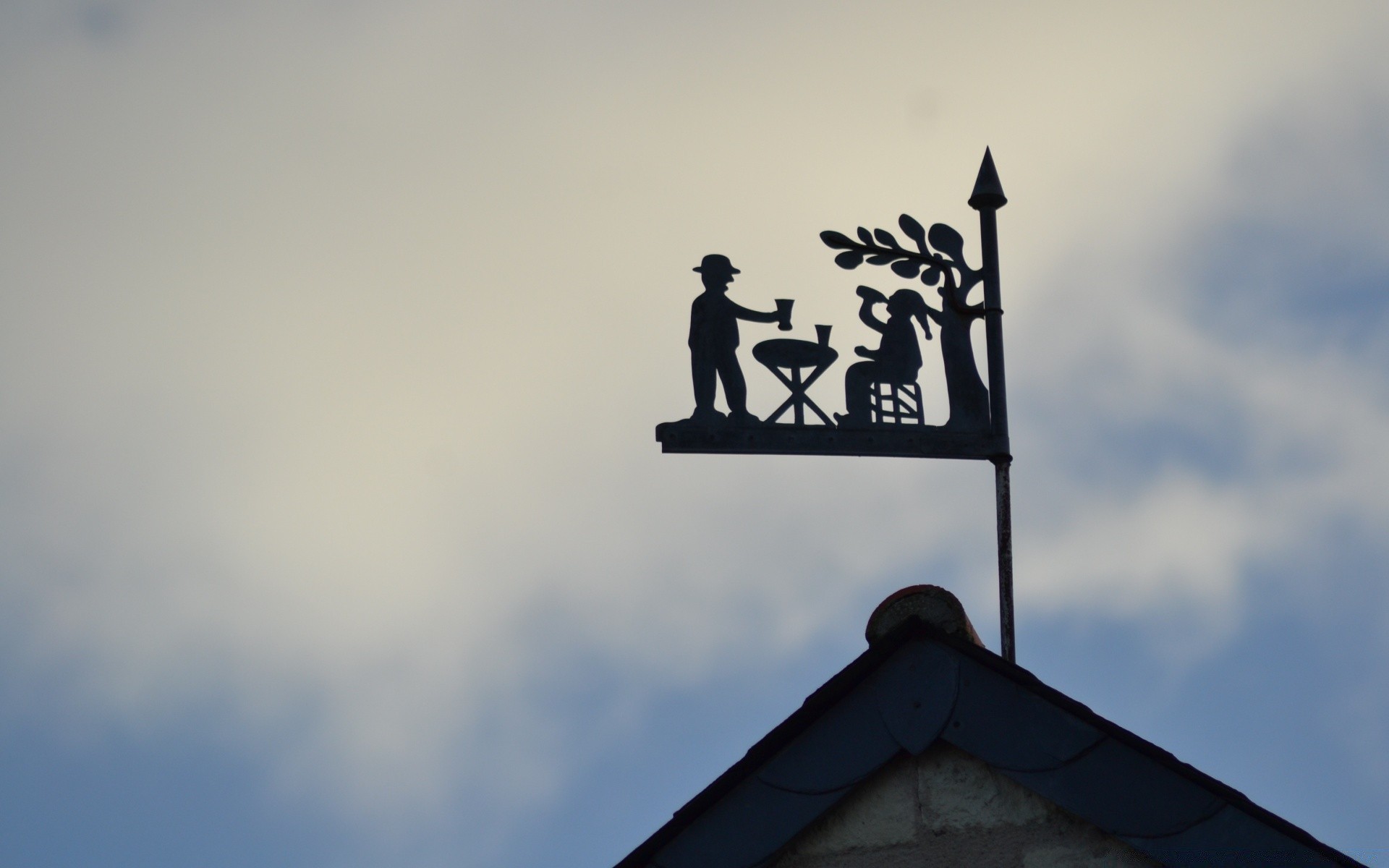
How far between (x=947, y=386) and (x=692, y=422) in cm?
111

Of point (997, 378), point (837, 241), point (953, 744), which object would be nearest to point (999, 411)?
point (997, 378)

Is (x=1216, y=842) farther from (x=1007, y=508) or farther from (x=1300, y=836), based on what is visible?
(x=1007, y=508)

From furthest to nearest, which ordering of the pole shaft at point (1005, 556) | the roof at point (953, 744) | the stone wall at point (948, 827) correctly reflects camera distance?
the pole shaft at point (1005, 556), the stone wall at point (948, 827), the roof at point (953, 744)

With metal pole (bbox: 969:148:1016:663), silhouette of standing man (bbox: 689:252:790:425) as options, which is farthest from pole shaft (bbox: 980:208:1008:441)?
silhouette of standing man (bbox: 689:252:790:425)

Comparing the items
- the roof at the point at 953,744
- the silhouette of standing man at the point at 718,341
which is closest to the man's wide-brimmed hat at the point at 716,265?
the silhouette of standing man at the point at 718,341

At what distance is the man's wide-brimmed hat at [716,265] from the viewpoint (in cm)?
650

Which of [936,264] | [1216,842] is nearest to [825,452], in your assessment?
[936,264]

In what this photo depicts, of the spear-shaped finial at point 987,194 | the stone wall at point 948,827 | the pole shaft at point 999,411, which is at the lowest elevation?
the stone wall at point 948,827

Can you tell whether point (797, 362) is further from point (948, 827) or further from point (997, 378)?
point (948, 827)

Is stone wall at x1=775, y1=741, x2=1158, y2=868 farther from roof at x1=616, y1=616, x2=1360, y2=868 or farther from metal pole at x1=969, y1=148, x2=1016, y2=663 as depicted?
metal pole at x1=969, y1=148, x2=1016, y2=663

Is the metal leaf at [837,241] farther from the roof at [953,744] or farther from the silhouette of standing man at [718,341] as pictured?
the roof at [953,744]

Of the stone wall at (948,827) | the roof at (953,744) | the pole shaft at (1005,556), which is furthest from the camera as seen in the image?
the pole shaft at (1005,556)

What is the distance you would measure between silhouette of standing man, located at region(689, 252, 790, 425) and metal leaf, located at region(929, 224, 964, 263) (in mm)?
753

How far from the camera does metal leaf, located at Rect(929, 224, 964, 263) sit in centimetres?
677
